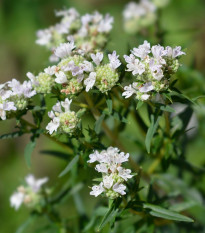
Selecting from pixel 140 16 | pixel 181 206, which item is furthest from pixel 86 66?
pixel 140 16

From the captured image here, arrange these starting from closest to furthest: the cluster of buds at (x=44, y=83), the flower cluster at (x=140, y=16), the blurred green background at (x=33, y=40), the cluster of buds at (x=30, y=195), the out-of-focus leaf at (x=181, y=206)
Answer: the cluster of buds at (x=44, y=83) → the out-of-focus leaf at (x=181, y=206) → the cluster of buds at (x=30, y=195) → the flower cluster at (x=140, y=16) → the blurred green background at (x=33, y=40)

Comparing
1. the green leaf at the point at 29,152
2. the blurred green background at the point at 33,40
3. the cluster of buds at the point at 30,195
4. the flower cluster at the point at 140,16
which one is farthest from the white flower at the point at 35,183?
the blurred green background at the point at 33,40

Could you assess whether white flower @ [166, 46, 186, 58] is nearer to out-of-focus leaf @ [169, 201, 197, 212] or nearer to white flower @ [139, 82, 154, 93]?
white flower @ [139, 82, 154, 93]

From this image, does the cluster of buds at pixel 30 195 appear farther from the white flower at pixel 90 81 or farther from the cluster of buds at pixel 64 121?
the white flower at pixel 90 81

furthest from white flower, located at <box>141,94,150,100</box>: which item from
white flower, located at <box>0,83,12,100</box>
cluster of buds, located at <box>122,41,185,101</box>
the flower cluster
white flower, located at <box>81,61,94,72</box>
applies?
the flower cluster

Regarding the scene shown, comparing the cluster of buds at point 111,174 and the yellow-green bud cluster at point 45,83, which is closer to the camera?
the cluster of buds at point 111,174
